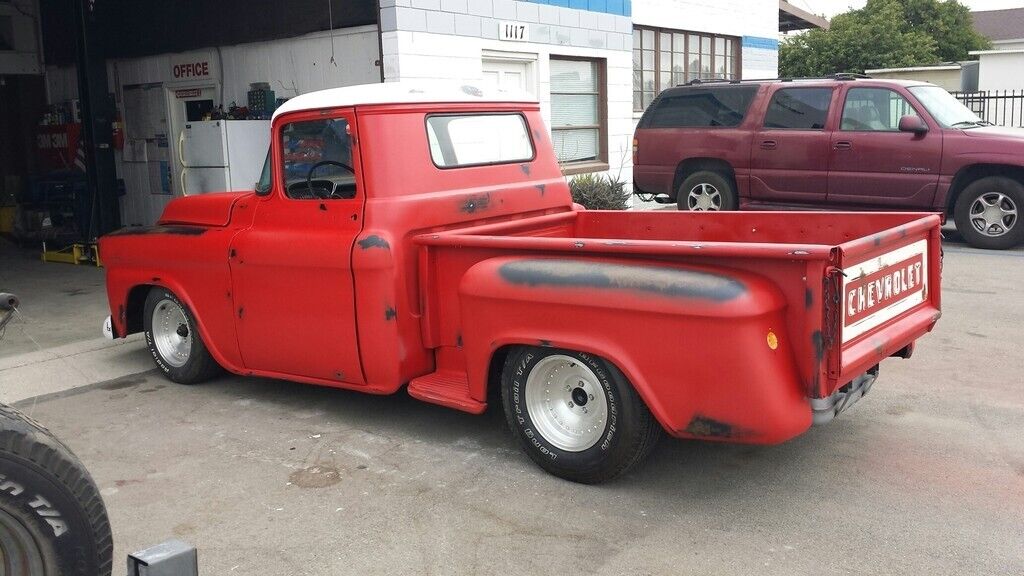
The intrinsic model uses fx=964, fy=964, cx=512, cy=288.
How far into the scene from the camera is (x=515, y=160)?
6012 millimetres

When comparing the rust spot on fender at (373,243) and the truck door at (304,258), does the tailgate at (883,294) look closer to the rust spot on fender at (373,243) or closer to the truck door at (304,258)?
the rust spot on fender at (373,243)

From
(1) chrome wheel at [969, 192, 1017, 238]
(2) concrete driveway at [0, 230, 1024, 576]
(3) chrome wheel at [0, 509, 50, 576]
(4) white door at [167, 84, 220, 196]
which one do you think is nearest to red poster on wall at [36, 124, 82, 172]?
(4) white door at [167, 84, 220, 196]

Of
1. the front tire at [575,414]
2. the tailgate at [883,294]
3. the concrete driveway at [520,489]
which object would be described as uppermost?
the tailgate at [883,294]

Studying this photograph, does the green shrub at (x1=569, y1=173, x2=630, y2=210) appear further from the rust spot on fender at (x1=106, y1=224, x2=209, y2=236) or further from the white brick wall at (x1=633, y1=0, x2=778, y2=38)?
the rust spot on fender at (x1=106, y1=224, x2=209, y2=236)

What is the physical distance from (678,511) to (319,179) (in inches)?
109

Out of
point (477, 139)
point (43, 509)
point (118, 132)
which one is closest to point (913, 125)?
point (477, 139)

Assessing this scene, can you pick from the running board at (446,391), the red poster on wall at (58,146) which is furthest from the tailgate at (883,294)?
the red poster on wall at (58,146)

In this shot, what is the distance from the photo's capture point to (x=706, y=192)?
12.3m

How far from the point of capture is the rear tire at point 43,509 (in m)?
2.81

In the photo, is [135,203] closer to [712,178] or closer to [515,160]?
[712,178]

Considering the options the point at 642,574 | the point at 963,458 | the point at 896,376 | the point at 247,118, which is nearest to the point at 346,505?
the point at 642,574

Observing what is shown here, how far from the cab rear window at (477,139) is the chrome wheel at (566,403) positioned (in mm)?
1526

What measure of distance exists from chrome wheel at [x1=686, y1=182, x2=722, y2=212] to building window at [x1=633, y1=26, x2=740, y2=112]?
3.88 meters

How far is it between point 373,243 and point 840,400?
95.7 inches
